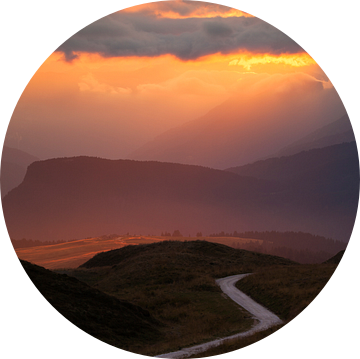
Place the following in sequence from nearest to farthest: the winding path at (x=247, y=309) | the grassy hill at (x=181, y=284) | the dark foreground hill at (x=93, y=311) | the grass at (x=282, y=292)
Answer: the winding path at (x=247, y=309), the grass at (x=282, y=292), the dark foreground hill at (x=93, y=311), the grassy hill at (x=181, y=284)

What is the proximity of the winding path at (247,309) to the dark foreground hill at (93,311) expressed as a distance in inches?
167

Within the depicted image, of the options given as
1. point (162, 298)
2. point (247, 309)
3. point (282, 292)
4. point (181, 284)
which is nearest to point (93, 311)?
point (247, 309)

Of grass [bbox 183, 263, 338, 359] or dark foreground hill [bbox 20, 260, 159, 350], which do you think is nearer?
grass [bbox 183, 263, 338, 359]

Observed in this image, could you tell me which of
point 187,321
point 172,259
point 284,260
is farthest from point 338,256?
point 187,321

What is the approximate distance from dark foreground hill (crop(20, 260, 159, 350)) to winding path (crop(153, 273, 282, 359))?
4.25 meters

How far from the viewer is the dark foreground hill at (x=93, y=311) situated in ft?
73.8

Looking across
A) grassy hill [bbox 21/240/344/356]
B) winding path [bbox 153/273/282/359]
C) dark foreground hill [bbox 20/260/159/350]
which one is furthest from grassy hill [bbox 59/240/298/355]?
dark foreground hill [bbox 20/260/159/350]

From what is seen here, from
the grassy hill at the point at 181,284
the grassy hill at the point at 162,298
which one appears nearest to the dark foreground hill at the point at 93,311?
the grassy hill at the point at 162,298

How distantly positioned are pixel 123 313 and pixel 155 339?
10.2 ft

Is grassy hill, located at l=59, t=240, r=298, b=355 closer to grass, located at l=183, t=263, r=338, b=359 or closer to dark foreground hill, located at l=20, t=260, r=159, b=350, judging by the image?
dark foreground hill, located at l=20, t=260, r=159, b=350

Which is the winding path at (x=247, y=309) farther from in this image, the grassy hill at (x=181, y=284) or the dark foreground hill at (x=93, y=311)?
the dark foreground hill at (x=93, y=311)

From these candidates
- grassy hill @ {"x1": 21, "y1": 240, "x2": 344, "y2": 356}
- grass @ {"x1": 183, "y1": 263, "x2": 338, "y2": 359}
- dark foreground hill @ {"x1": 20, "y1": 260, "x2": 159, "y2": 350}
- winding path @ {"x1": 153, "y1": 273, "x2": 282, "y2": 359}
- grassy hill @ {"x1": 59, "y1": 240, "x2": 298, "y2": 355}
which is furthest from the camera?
grassy hill @ {"x1": 59, "y1": 240, "x2": 298, "y2": 355}

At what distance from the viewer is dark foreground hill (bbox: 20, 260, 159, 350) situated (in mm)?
22484

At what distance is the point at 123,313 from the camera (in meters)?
26.7
